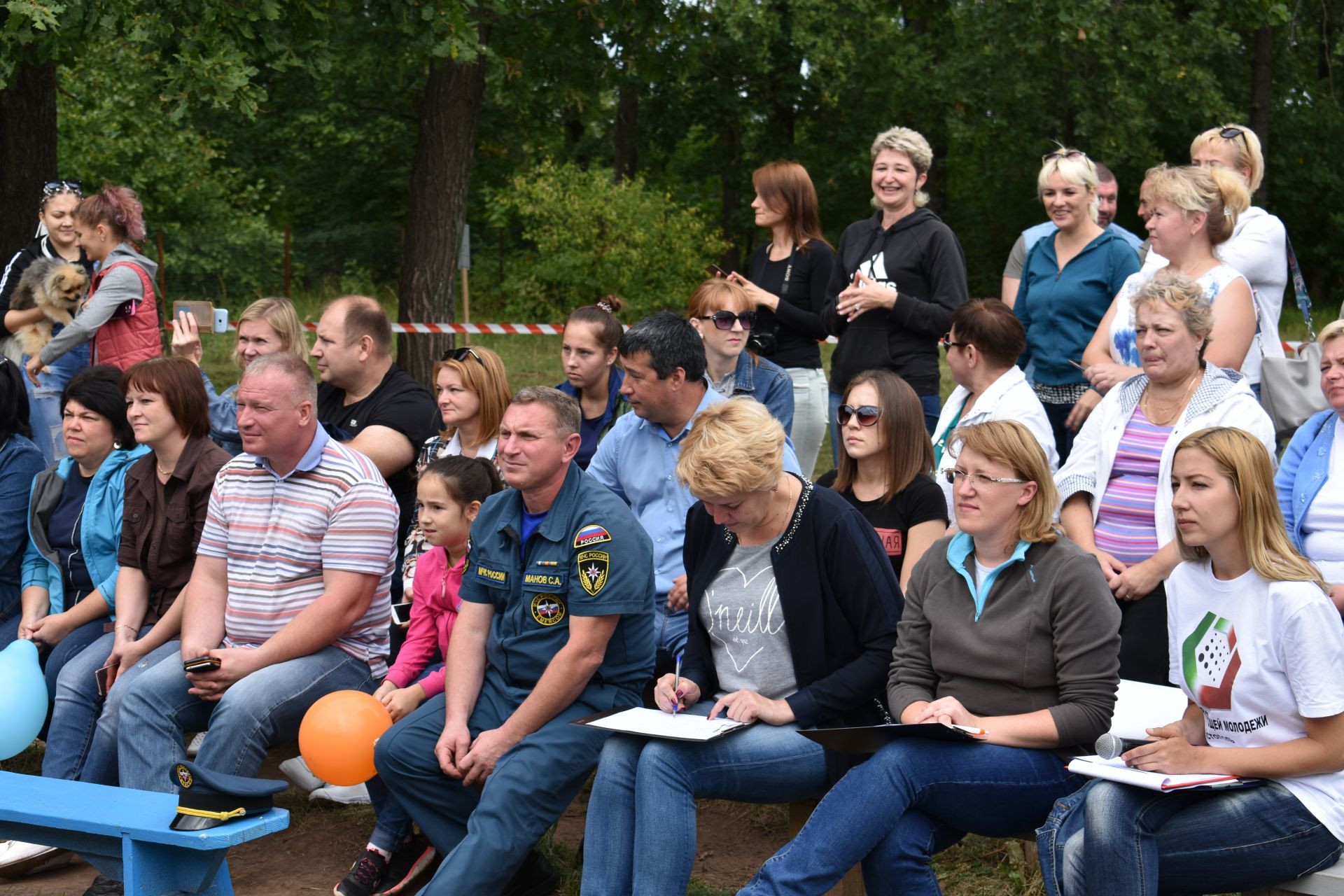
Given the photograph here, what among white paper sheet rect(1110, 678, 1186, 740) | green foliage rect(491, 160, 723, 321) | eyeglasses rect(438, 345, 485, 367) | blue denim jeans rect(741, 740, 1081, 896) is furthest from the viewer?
green foliage rect(491, 160, 723, 321)

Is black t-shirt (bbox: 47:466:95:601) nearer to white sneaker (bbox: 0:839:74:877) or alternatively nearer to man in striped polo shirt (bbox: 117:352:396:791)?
man in striped polo shirt (bbox: 117:352:396:791)

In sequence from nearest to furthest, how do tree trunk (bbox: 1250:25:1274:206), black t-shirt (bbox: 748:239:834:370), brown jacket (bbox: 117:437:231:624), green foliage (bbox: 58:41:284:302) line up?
brown jacket (bbox: 117:437:231:624)
black t-shirt (bbox: 748:239:834:370)
green foliage (bbox: 58:41:284:302)
tree trunk (bbox: 1250:25:1274:206)

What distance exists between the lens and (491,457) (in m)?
5.18

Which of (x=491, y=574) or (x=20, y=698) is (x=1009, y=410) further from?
(x=20, y=698)

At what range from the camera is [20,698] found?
4648 mm

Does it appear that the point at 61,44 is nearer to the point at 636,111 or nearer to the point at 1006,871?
the point at 1006,871

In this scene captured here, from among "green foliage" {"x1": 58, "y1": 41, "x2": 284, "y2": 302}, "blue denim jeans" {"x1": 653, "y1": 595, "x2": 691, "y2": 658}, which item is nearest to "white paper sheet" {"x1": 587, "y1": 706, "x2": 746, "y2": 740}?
"blue denim jeans" {"x1": 653, "y1": 595, "x2": 691, "y2": 658}

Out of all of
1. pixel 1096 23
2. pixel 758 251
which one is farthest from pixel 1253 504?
pixel 1096 23

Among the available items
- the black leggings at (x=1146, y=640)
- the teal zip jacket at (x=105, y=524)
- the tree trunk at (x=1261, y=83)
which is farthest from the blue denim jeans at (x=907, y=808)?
the tree trunk at (x=1261, y=83)

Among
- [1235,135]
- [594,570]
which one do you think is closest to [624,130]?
Result: [1235,135]

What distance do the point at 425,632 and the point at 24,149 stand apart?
7682mm

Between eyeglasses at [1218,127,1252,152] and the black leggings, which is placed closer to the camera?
the black leggings

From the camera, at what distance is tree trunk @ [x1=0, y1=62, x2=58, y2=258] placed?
10266 millimetres

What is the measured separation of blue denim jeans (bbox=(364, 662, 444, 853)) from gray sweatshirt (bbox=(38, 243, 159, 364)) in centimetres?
340
